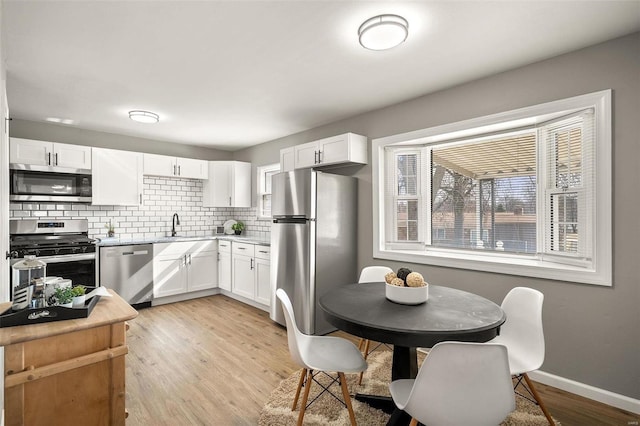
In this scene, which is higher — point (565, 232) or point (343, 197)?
point (343, 197)

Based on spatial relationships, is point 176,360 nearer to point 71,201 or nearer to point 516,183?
point 71,201

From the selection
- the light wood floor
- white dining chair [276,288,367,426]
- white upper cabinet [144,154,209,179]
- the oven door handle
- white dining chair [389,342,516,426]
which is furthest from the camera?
white upper cabinet [144,154,209,179]

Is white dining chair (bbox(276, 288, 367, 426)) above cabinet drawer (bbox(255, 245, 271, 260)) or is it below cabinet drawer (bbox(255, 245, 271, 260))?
below

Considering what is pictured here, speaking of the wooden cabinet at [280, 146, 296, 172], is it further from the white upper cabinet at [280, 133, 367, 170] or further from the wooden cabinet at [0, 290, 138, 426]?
the wooden cabinet at [0, 290, 138, 426]

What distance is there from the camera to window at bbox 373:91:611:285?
7.72 ft

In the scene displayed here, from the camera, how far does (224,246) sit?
5.12m

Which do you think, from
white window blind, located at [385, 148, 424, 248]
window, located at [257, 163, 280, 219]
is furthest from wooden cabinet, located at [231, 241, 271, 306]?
white window blind, located at [385, 148, 424, 248]

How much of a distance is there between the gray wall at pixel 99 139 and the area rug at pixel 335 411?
4.26 metres

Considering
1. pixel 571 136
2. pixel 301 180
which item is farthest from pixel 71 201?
pixel 571 136

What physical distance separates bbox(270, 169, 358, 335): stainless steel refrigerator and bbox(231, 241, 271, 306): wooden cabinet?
475mm

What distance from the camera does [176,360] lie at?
115 inches

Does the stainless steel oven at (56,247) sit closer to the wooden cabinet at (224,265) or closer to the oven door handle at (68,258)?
the oven door handle at (68,258)

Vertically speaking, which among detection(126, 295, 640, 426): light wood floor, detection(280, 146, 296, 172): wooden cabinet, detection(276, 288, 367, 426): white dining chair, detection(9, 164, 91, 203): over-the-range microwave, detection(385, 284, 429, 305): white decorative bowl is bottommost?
detection(126, 295, 640, 426): light wood floor

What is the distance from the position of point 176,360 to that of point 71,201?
2.75m
